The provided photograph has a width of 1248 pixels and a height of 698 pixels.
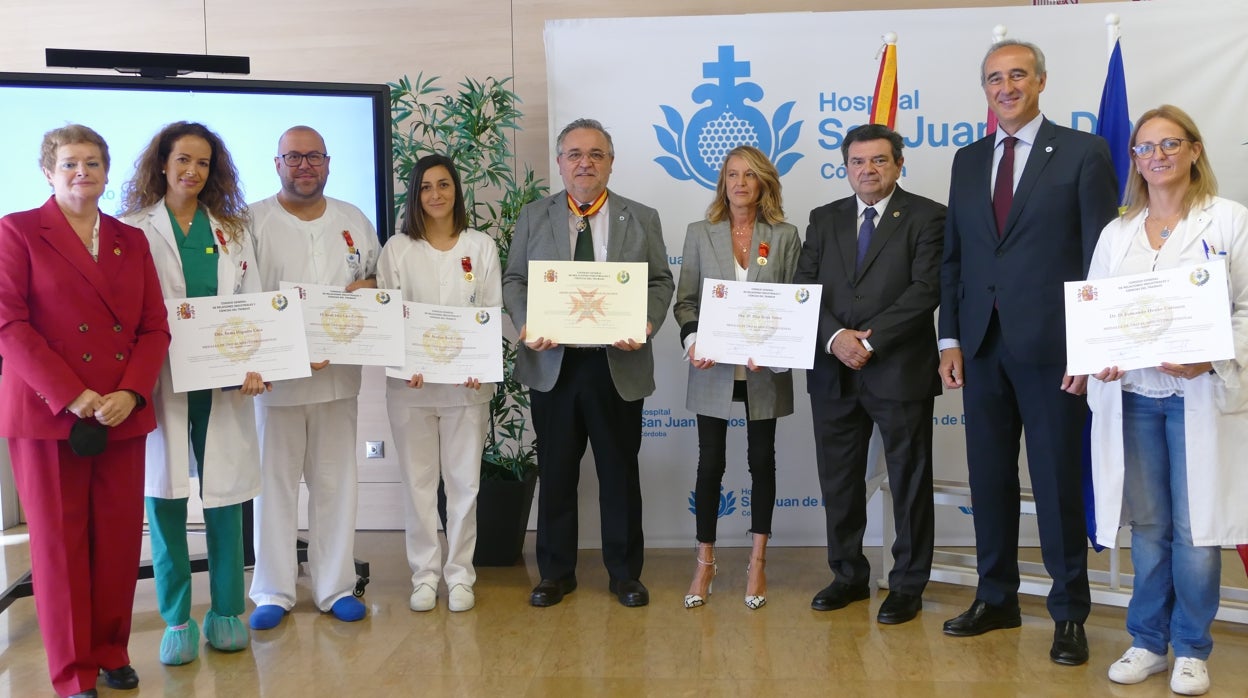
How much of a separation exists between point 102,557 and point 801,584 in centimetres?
260

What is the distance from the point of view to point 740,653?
3328 millimetres

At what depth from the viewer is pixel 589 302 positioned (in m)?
3.71

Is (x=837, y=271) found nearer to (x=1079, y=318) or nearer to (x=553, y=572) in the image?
(x=1079, y=318)

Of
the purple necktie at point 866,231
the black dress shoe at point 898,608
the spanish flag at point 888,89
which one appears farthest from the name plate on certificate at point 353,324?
the spanish flag at point 888,89

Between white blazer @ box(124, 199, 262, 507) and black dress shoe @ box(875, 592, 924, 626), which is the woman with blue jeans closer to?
black dress shoe @ box(875, 592, 924, 626)

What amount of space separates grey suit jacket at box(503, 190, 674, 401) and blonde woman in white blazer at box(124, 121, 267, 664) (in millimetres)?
1005

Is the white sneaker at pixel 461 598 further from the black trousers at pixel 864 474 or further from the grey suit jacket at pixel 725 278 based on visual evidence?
the black trousers at pixel 864 474

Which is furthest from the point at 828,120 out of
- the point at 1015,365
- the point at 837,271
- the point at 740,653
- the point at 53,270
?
the point at 53,270

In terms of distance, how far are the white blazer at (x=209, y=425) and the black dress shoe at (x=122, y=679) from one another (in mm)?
540

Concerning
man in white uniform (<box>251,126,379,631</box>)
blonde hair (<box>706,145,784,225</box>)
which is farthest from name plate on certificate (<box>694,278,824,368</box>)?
man in white uniform (<box>251,126,379,631</box>)

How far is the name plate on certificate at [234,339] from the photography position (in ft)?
10.4

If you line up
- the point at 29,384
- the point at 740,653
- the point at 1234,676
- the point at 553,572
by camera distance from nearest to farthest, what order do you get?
the point at 29,384 < the point at 1234,676 < the point at 740,653 < the point at 553,572

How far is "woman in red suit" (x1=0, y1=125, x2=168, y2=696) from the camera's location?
9.32 ft

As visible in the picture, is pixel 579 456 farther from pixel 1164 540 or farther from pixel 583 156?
pixel 1164 540
